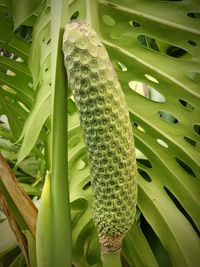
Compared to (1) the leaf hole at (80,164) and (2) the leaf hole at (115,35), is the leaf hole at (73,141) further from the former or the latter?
(2) the leaf hole at (115,35)

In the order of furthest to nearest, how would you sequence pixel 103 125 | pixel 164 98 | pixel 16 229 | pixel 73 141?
pixel 73 141, pixel 164 98, pixel 16 229, pixel 103 125

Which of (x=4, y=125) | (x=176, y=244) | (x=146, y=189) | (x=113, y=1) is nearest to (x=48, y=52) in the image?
(x=113, y=1)

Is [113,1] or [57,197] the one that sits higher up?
[113,1]

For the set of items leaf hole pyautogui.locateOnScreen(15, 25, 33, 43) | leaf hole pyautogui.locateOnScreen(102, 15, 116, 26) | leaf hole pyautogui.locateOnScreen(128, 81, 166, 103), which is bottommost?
leaf hole pyautogui.locateOnScreen(128, 81, 166, 103)

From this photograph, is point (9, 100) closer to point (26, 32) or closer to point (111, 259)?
point (26, 32)

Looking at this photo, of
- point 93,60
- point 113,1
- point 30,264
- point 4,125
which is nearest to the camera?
point 93,60

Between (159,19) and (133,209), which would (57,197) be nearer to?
(133,209)

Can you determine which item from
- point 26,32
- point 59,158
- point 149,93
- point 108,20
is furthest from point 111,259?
point 26,32

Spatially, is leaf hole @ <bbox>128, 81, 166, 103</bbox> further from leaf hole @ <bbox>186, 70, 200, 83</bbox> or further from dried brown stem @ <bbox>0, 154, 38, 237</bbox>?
dried brown stem @ <bbox>0, 154, 38, 237</bbox>

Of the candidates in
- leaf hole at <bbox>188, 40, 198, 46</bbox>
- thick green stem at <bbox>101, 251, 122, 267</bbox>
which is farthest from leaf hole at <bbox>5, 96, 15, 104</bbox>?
thick green stem at <bbox>101, 251, 122, 267</bbox>
